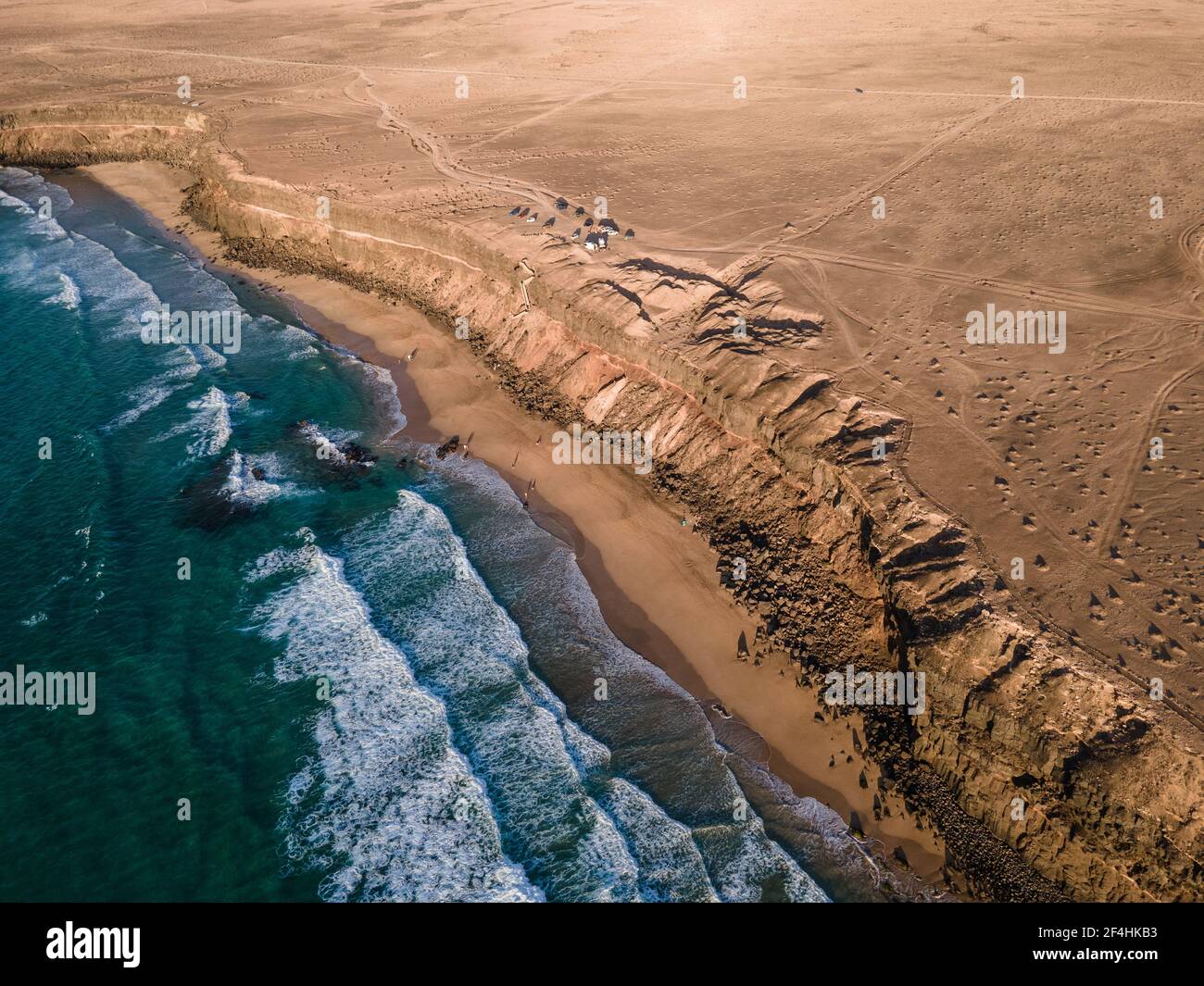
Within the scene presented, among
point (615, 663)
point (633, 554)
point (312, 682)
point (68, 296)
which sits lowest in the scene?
point (312, 682)

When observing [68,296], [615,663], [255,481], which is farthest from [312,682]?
[68,296]

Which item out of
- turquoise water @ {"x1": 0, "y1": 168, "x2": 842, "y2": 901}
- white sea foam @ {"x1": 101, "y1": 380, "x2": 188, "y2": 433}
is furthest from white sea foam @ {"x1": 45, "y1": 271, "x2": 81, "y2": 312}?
white sea foam @ {"x1": 101, "y1": 380, "x2": 188, "y2": 433}

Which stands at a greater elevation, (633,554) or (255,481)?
(255,481)

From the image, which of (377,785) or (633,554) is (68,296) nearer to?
(633,554)

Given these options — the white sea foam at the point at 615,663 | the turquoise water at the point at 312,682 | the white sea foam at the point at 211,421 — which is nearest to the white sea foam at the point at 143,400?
the turquoise water at the point at 312,682

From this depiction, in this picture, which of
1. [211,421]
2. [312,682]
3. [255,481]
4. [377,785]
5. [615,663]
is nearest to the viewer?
[377,785]

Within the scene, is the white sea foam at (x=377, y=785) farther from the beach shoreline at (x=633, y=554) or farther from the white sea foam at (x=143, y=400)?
the white sea foam at (x=143, y=400)

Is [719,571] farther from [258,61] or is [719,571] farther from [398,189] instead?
[258,61]
